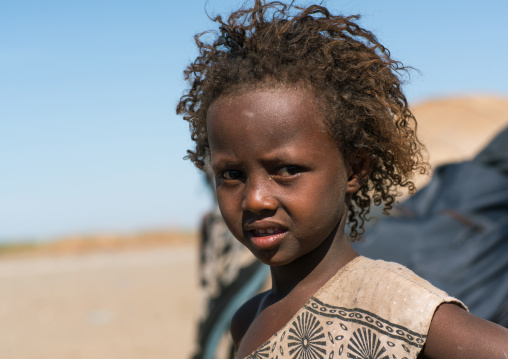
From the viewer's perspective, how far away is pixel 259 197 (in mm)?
1534

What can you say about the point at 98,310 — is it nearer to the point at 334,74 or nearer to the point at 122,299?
the point at 122,299

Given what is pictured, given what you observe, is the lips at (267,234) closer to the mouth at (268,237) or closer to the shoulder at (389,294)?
the mouth at (268,237)

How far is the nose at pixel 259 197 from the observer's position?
5.02 feet

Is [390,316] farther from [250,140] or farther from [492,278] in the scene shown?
[492,278]

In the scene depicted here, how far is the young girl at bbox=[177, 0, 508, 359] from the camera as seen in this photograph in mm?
1481

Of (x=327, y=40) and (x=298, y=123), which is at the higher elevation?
(x=327, y=40)

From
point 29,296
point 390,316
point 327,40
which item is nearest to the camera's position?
point 390,316

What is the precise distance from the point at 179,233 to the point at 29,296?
1491 centimetres

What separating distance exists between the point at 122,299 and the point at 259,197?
32.3ft

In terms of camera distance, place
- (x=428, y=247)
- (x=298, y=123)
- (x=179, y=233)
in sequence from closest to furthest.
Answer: (x=298, y=123) → (x=428, y=247) → (x=179, y=233)

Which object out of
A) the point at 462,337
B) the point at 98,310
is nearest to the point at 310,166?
the point at 462,337

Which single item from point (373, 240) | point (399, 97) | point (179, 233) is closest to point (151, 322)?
point (373, 240)

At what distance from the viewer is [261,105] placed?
155cm

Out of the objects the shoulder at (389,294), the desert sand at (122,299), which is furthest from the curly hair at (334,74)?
the desert sand at (122,299)
